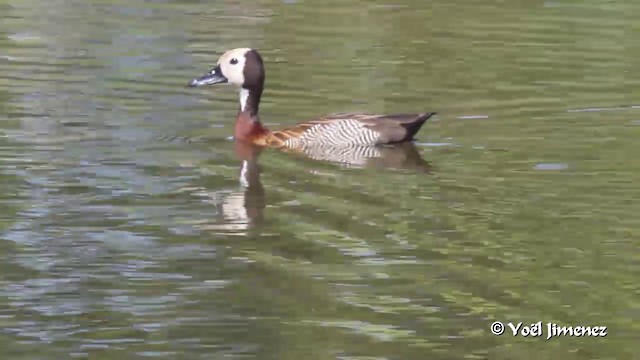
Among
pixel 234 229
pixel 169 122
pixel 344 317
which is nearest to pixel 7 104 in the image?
pixel 169 122

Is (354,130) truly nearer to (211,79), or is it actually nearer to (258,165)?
(258,165)

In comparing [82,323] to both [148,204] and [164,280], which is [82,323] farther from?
[148,204]

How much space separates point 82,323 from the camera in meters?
9.45

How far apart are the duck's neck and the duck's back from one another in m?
0.34

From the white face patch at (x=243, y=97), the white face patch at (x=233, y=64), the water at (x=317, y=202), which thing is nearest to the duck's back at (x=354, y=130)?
the water at (x=317, y=202)

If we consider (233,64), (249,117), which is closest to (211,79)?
(233,64)

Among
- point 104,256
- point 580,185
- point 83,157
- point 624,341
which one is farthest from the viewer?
point 83,157

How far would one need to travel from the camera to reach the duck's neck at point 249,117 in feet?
51.1

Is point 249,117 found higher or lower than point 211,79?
lower

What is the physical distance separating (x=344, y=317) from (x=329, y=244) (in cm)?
175

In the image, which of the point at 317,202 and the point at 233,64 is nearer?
the point at 317,202

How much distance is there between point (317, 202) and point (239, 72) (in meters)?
4.03

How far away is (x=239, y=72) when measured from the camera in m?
16.4

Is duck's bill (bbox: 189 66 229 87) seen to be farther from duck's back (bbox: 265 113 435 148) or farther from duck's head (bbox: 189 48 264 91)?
duck's back (bbox: 265 113 435 148)
